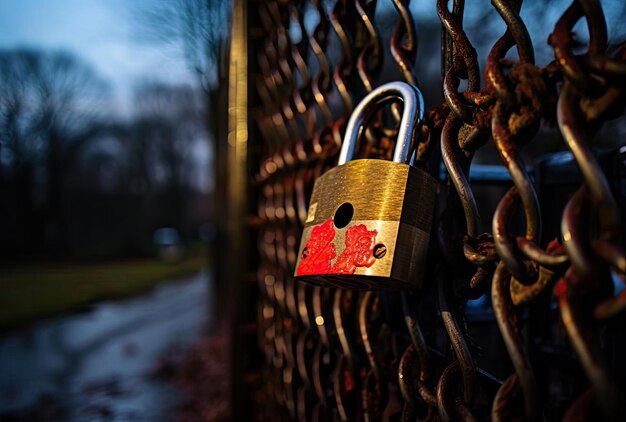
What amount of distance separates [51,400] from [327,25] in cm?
428

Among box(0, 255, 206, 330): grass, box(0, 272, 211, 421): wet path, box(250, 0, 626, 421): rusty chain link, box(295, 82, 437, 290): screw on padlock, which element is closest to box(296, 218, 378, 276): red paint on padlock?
box(295, 82, 437, 290): screw on padlock

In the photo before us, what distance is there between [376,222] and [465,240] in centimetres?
13

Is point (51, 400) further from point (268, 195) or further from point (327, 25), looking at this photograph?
point (327, 25)

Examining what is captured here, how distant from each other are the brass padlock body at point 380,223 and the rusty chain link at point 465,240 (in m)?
0.04

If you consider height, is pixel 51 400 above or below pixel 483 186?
below

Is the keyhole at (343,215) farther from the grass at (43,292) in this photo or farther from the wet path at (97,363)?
the grass at (43,292)

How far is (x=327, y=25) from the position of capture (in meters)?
1.47

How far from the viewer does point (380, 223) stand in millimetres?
863

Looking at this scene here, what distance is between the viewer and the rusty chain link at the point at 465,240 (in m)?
0.56

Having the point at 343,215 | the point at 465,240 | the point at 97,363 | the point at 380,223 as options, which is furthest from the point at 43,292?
the point at 465,240

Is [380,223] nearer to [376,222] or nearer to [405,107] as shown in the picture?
[376,222]

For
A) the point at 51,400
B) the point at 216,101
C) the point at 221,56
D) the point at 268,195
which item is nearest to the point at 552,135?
the point at 268,195

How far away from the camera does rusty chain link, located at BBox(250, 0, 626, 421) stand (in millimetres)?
562

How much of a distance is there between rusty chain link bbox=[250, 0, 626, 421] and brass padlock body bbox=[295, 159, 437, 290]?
0.04 m
